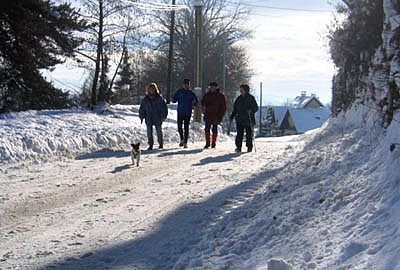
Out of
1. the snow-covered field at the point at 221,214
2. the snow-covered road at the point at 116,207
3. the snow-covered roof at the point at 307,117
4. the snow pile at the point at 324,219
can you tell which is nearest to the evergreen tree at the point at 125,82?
the snow-covered roof at the point at 307,117

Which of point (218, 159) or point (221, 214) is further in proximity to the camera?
point (218, 159)

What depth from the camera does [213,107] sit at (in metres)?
18.1

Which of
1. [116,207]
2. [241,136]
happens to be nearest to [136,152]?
[241,136]

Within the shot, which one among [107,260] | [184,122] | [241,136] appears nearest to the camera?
[107,260]

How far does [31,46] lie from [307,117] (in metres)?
74.1

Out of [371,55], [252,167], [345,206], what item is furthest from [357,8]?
[345,206]

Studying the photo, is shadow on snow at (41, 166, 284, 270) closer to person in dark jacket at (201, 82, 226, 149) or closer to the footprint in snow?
the footprint in snow

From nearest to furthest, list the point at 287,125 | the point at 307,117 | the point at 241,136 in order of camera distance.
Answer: the point at 241,136 → the point at 307,117 → the point at 287,125

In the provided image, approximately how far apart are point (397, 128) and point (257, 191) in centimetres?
318

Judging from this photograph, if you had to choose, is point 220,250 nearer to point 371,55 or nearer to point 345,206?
point 345,206

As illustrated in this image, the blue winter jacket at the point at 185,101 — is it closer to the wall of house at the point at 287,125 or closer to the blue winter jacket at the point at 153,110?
the blue winter jacket at the point at 153,110

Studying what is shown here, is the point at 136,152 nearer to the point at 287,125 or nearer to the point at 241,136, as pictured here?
the point at 241,136

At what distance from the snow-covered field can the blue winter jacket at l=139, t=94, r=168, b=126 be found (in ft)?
16.0

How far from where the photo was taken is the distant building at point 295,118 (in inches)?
3600
